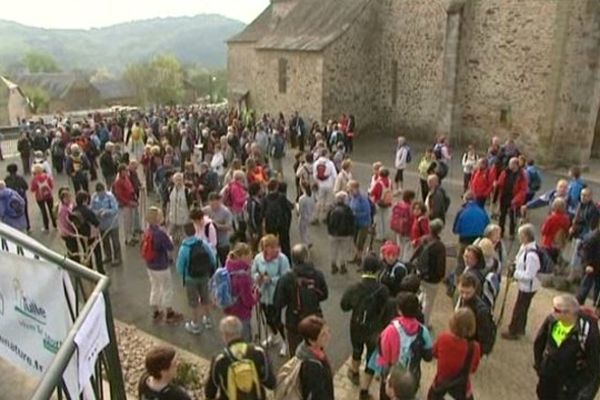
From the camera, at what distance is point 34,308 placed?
14.3 feet

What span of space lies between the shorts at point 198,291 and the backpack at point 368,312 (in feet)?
7.83

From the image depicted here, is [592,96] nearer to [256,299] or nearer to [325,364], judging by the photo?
[256,299]

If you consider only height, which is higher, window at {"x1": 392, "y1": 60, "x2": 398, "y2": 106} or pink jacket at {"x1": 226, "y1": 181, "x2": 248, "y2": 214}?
window at {"x1": 392, "y1": 60, "x2": 398, "y2": 106}

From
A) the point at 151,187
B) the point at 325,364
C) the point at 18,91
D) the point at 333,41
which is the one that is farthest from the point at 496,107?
the point at 18,91

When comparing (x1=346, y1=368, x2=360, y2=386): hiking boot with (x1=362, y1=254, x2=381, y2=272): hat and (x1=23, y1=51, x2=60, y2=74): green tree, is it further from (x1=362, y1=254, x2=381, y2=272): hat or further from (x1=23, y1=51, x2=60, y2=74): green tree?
(x1=23, y1=51, x2=60, y2=74): green tree

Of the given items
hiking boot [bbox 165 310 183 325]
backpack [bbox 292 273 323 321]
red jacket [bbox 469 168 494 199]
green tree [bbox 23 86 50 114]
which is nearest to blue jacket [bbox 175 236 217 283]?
hiking boot [bbox 165 310 183 325]

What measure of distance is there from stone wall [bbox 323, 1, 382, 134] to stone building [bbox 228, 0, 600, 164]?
0.14ft

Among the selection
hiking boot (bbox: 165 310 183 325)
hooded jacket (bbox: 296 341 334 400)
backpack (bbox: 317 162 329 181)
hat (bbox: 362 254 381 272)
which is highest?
hat (bbox: 362 254 381 272)

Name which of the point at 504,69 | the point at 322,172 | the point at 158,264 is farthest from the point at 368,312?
the point at 504,69

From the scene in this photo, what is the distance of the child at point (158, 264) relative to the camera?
7.37 meters

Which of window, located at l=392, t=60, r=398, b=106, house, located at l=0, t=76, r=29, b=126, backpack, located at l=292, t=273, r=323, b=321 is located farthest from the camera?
house, located at l=0, t=76, r=29, b=126

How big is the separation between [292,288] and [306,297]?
180mm

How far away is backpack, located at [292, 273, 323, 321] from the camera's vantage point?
593 cm

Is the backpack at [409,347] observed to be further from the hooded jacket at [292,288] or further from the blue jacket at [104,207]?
the blue jacket at [104,207]
